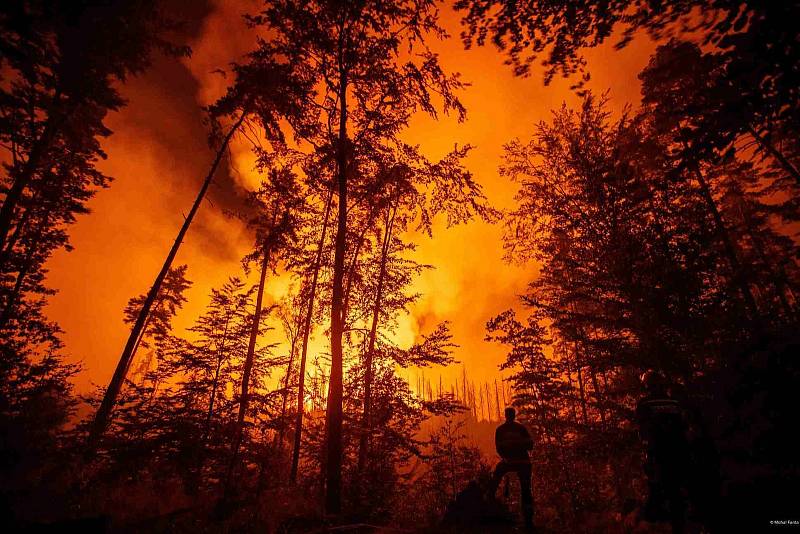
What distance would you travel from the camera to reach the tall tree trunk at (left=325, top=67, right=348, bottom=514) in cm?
669

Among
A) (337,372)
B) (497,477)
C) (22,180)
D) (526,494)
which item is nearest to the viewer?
(526,494)

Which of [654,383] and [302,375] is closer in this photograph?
[654,383]

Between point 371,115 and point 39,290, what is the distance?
21.5 metres

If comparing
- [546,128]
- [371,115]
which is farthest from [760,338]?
[371,115]

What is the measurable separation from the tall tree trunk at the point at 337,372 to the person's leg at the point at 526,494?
390cm

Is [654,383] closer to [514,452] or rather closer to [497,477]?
[514,452]

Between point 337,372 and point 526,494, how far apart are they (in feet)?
16.1

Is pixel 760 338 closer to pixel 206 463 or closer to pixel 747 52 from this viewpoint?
pixel 747 52

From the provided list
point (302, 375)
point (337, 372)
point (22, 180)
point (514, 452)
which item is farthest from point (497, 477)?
point (22, 180)

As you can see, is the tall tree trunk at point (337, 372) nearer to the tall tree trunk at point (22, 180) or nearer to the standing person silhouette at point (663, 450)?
the standing person silhouette at point (663, 450)

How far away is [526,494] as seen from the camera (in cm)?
636

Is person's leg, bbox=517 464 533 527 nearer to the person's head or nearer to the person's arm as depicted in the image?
the person's arm

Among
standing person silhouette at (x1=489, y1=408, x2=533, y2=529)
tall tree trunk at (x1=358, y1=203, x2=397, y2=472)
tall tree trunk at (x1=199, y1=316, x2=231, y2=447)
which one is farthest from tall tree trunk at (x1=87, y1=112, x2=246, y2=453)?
standing person silhouette at (x1=489, y1=408, x2=533, y2=529)

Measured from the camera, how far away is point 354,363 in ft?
50.9
